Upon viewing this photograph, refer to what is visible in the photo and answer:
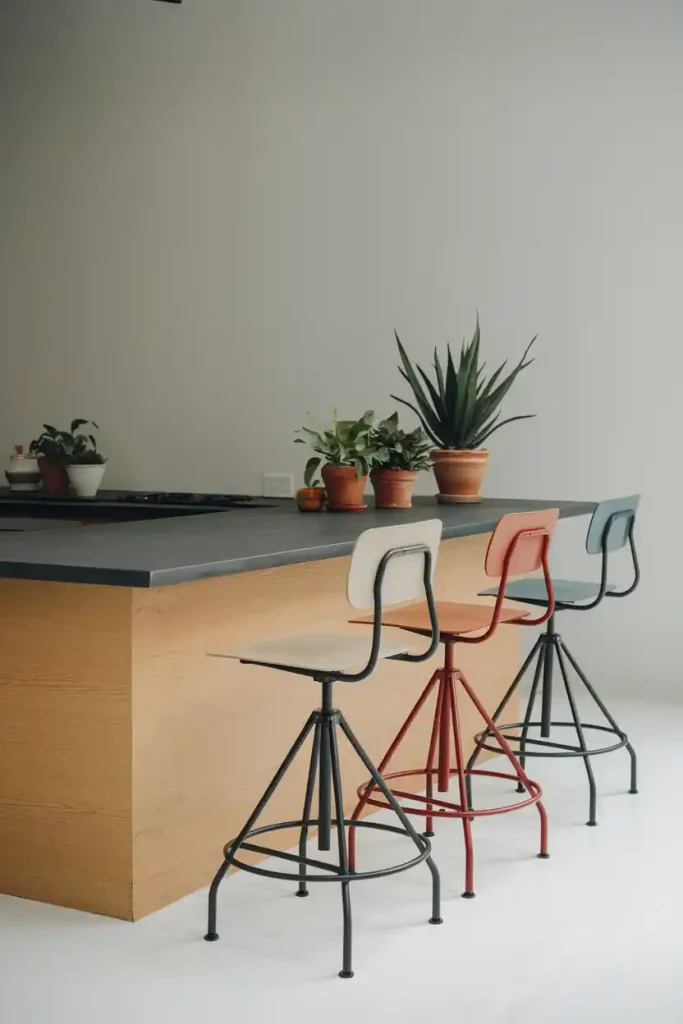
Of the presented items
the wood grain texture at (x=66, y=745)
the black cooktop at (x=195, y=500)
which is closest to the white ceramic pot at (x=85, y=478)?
the black cooktop at (x=195, y=500)

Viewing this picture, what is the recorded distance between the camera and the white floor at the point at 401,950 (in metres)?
2.28

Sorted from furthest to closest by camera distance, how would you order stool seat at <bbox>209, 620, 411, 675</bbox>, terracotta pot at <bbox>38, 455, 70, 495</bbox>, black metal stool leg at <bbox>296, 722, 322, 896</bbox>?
terracotta pot at <bbox>38, 455, 70, 495</bbox> → black metal stool leg at <bbox>296, 722, 322, 896</bbox> → stool seat at <bbox>209, 620, 411, 675</bbox>

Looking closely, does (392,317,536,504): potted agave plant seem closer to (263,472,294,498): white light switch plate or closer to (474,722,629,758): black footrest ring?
(474,722,629,758): black footrest ring

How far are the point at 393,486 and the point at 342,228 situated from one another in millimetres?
1948

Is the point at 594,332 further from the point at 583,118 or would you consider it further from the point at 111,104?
the point at 111,104

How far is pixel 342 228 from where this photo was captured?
5.35 metres

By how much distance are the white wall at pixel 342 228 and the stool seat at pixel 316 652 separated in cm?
256

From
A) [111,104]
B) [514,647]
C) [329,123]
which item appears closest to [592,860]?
[514,647]

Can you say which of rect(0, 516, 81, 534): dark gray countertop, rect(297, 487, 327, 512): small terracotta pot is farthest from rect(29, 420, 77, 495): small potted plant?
rect(297, 487, 327, 512): small terracotta pot

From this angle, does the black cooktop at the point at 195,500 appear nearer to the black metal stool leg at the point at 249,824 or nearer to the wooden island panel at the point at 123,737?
the wooden island panel at the point at 123,737

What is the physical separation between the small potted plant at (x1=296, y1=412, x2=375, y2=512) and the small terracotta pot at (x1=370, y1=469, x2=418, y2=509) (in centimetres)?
10

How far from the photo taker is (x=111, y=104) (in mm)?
5816

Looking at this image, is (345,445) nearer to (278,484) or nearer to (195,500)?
(195,500)

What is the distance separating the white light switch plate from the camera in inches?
216
